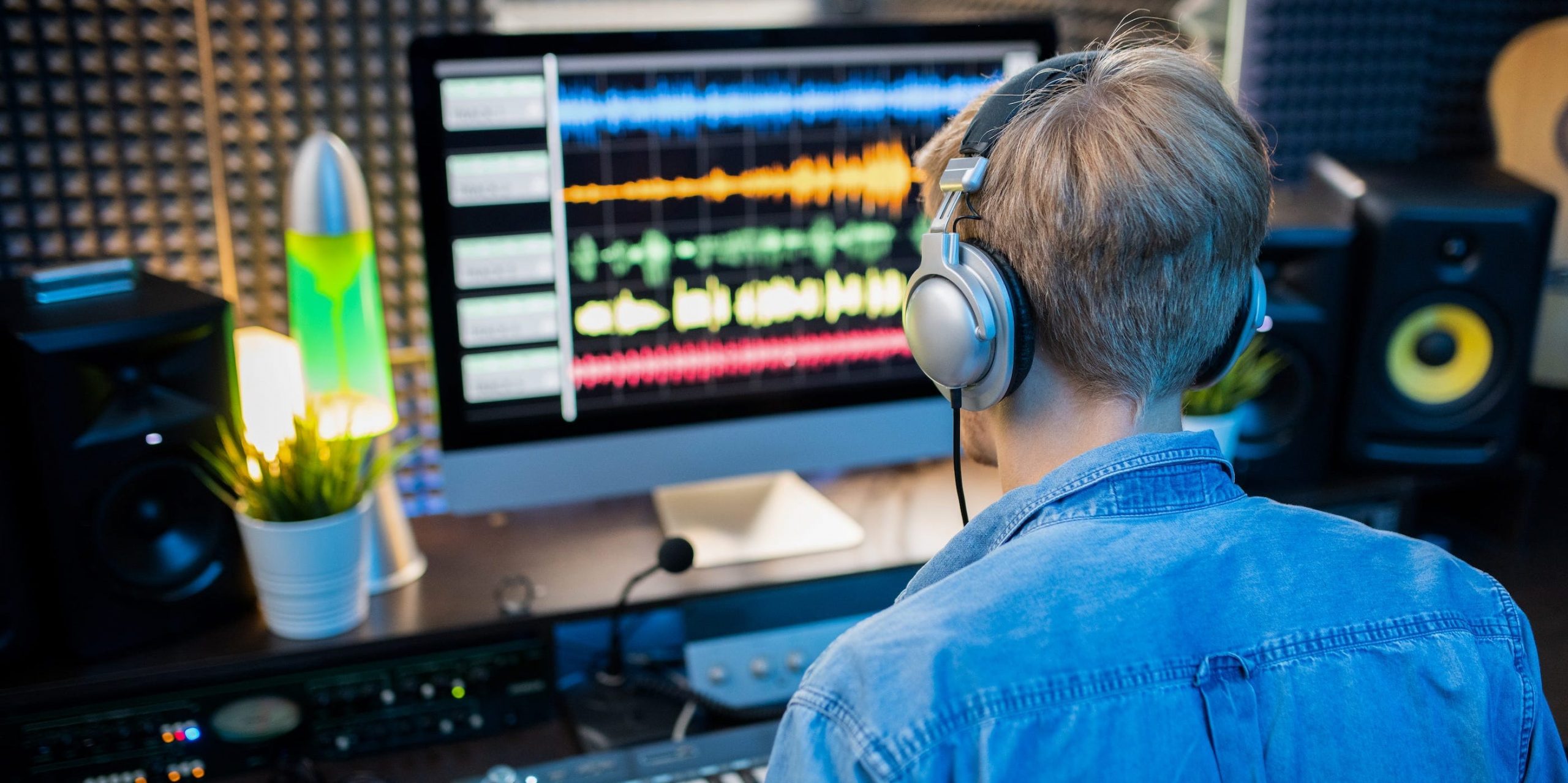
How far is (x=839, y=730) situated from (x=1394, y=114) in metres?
1.70

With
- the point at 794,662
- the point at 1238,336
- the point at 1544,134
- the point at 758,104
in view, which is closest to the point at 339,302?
the point at 758,104

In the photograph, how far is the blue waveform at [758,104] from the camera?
124 cm

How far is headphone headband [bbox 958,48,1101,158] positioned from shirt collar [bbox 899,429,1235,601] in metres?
0.20

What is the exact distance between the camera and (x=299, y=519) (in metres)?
1.13

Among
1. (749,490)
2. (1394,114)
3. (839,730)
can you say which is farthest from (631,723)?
(1394,114)

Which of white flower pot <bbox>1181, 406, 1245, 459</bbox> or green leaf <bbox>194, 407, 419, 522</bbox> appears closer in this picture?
green leaf <bbox>194, 407, 419, 522</bbox>

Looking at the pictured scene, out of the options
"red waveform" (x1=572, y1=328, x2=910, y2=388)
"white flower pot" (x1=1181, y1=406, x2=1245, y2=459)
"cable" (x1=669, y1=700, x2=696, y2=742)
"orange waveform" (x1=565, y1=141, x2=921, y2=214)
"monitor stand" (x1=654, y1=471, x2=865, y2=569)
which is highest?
"orange waveform" (x1=565, y1=141, x2=921, y2=214)

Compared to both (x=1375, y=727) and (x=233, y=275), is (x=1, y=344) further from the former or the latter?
(x=1375, y=727)

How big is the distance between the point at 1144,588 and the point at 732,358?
774mm

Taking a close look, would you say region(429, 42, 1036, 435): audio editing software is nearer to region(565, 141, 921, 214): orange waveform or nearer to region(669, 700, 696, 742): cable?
region(565, 141, 921, 214): orange waveform

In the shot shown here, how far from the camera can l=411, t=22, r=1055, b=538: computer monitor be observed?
4.00 feet

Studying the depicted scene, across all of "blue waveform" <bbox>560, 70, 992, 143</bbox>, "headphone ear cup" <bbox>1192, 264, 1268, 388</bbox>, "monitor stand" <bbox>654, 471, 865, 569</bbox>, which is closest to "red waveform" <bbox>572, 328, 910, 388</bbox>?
"monitor stand" <bbox>654, 471, 865, 569</bbox>

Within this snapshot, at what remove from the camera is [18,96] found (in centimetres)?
128

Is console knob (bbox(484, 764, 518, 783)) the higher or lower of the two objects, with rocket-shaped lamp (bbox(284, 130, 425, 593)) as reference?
lower
